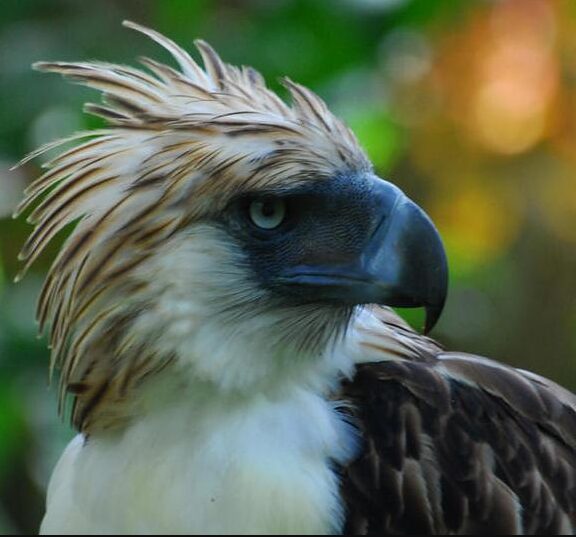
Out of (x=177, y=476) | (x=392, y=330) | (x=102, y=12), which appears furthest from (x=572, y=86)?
(x=177, y=476)

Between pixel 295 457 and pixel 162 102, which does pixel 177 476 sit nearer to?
pixel 295 457

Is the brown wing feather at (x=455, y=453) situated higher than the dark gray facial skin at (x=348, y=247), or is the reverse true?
the dark gray facial skin at (x=348, y=247)

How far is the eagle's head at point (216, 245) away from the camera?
2734mm

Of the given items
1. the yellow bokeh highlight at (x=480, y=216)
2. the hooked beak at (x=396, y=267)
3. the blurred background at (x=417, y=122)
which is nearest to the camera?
the hooked beak at (x=396, y=267)

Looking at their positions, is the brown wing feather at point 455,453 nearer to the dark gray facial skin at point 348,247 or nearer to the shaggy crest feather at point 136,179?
the dark gray facial skin at point 348,247

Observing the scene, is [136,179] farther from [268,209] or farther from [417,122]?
[417,122]

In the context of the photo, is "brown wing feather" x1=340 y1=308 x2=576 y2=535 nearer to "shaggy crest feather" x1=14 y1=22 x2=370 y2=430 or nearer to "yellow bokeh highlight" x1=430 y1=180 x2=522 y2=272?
"shaggy crest feather" x1=14 y1=22 x2=370 y2=430

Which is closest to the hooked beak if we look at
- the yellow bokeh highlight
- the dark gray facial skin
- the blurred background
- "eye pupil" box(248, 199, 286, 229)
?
the dark gray facial skin

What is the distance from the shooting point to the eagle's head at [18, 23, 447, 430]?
2.73 metres

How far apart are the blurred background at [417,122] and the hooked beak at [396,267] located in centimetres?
189

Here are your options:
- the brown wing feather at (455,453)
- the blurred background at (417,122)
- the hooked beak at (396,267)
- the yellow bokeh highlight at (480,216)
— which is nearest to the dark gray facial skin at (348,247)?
the hooked beak at (396,267)

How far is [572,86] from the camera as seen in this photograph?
7.11 metres

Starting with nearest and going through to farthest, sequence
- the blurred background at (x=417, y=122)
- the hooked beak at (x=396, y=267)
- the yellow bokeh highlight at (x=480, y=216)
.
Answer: the hooked beak at (x=396, y=267), the blurred background at (x=417, y=122), the yellow bokeh highlight at (x=480, y=216)

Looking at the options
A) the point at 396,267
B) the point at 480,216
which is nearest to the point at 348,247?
the point at 396,267
